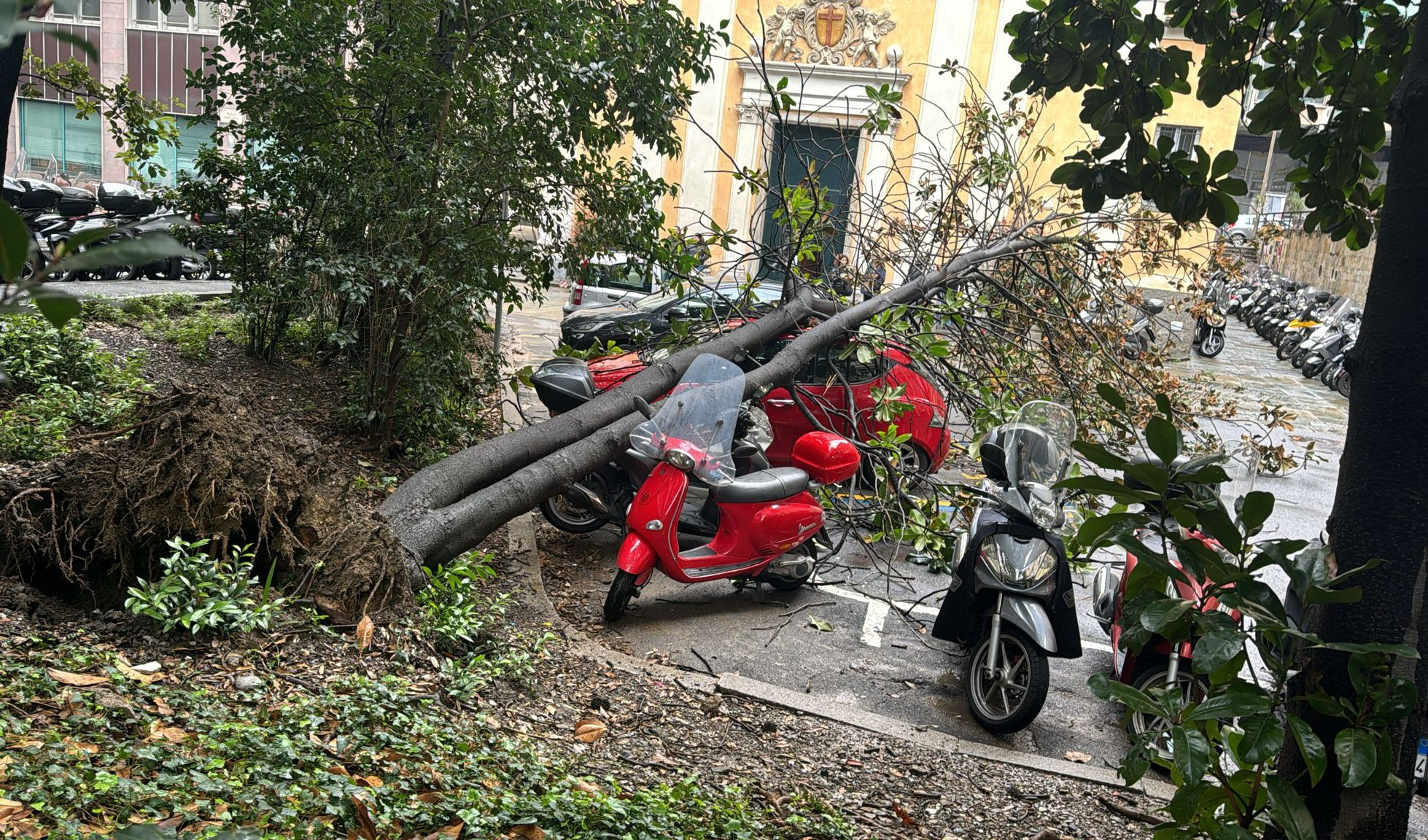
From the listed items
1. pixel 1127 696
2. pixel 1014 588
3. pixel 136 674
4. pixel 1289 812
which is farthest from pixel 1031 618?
pixel 136 674

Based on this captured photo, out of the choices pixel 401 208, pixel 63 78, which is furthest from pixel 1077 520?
pixel 63 78

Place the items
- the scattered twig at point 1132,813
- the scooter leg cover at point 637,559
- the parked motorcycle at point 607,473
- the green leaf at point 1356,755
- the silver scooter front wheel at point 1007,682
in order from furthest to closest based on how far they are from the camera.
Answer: the parked motorcycle at point 607,473
the scooter leg cover at point 637,559
the silver scooter front wheel at point 1007,682
the scattered twig at point 1132,813
the green leaf at point 1356,755

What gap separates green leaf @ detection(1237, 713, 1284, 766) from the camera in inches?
81.9

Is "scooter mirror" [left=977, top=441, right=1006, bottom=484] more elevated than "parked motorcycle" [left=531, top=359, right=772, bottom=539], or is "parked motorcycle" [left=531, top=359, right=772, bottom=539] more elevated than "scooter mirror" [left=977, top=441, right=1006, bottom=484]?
"scooter mirror" [left=977, top=441, right=1006, bottom=484]

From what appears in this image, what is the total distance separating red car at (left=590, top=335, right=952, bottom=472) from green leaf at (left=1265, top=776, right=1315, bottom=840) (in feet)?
22.0

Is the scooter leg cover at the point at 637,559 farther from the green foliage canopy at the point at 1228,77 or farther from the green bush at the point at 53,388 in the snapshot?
the green foliage canopy at the point at 1228,77

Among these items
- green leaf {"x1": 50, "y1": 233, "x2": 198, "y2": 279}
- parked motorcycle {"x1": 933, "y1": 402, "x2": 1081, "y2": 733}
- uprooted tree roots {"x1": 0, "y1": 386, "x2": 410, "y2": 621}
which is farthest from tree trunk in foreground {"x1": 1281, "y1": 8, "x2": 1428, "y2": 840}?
uprooted tree roots {"x1": 0, "y1": 386, "x2": 410, "y2": 621}

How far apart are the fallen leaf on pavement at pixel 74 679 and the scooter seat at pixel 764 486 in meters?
3.64

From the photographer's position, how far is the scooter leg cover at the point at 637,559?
5.99 meters

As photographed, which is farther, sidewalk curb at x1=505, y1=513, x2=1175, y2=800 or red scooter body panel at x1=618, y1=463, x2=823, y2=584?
red scooter body panel at x1=618, y1=463, x2=823, y2=584

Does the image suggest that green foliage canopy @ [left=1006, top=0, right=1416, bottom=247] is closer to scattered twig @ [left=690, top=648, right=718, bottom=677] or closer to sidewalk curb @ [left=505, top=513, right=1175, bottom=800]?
sidewalk curb @ [left=505, top=513, right=1175, bottom=800]

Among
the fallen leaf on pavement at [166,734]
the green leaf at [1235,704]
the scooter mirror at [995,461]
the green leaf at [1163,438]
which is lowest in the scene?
the fallen leaf on pavement at [166,734]

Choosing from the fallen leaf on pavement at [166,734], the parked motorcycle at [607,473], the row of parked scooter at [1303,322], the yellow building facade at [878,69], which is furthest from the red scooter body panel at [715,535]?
the yellow building facade at [878,69]

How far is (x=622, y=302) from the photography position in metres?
14.4
